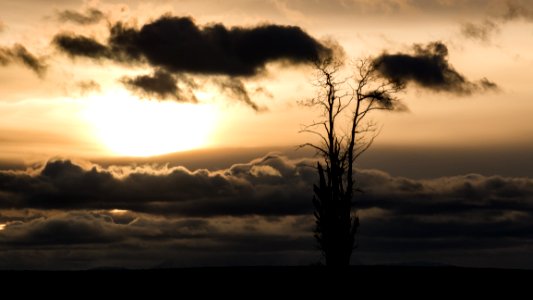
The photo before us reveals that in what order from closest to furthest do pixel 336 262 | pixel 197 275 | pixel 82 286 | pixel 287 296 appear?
pixel 287 296, pixel 82 286, pixel 197 275, pixel 336 262

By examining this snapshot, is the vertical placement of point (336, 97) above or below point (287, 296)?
above

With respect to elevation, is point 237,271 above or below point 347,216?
below

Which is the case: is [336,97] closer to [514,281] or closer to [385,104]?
[385,104]

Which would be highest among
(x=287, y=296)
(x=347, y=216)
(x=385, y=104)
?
(x=385, y=104)

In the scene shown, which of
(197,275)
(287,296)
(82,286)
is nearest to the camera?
(287,296)

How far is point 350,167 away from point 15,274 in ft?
73.6

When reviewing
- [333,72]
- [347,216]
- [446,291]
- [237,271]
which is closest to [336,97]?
[333,72]

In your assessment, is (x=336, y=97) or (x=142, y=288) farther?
(x=336, y=97)

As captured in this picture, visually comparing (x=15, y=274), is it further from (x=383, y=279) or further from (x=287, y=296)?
(x=383, y=279)

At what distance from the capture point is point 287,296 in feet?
128

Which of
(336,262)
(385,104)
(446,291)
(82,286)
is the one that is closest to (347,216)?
(336,262)

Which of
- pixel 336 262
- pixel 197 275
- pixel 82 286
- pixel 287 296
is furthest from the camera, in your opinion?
pixel 336 262

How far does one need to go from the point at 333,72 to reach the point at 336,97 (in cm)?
160

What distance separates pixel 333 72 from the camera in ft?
189
